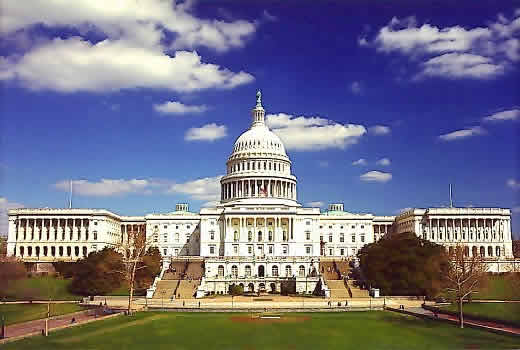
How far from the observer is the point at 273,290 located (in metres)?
115

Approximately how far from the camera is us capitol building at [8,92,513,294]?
143250 millimetres

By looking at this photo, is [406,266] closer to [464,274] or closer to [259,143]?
A: [464,274]

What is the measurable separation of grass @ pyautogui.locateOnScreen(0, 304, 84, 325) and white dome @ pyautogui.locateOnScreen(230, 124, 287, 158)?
90567 mm

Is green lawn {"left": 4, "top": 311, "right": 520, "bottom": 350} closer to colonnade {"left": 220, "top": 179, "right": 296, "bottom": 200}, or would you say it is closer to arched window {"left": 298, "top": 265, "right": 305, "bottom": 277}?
arched window {"left": 298, "top": 265, "right": 305, "bottom": 277}

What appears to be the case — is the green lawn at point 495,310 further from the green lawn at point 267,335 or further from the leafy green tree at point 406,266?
the leafy green tree at point 406,266

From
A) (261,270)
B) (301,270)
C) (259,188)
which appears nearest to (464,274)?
(301,270)

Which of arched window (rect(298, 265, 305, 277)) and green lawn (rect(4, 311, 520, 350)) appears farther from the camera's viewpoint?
arched window (rect(298, 265, 305, 277))

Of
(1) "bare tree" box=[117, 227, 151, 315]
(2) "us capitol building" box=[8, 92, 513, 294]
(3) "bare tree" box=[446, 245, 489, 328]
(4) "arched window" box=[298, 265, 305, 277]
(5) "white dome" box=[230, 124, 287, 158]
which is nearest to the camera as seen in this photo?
(3) "bare tree" box=[446, 245, 489, 328]

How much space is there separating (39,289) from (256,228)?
57.7 m

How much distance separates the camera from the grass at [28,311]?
69000 millimetres

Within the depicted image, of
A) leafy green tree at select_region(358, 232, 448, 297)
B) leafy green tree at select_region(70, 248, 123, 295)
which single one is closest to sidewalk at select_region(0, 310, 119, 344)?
leafy green tree at select_region(70, 248, 123, 295)

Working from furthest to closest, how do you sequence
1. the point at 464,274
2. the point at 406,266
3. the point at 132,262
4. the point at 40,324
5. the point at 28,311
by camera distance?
the point at 132,262 < the point at 406,266 < the point at 464,274 < the point at 28,311 < the point at 40,324

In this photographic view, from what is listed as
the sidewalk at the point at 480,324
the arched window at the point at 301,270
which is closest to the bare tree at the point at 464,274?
the sidewalk at the point at 480,324

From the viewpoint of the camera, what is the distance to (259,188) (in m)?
166
